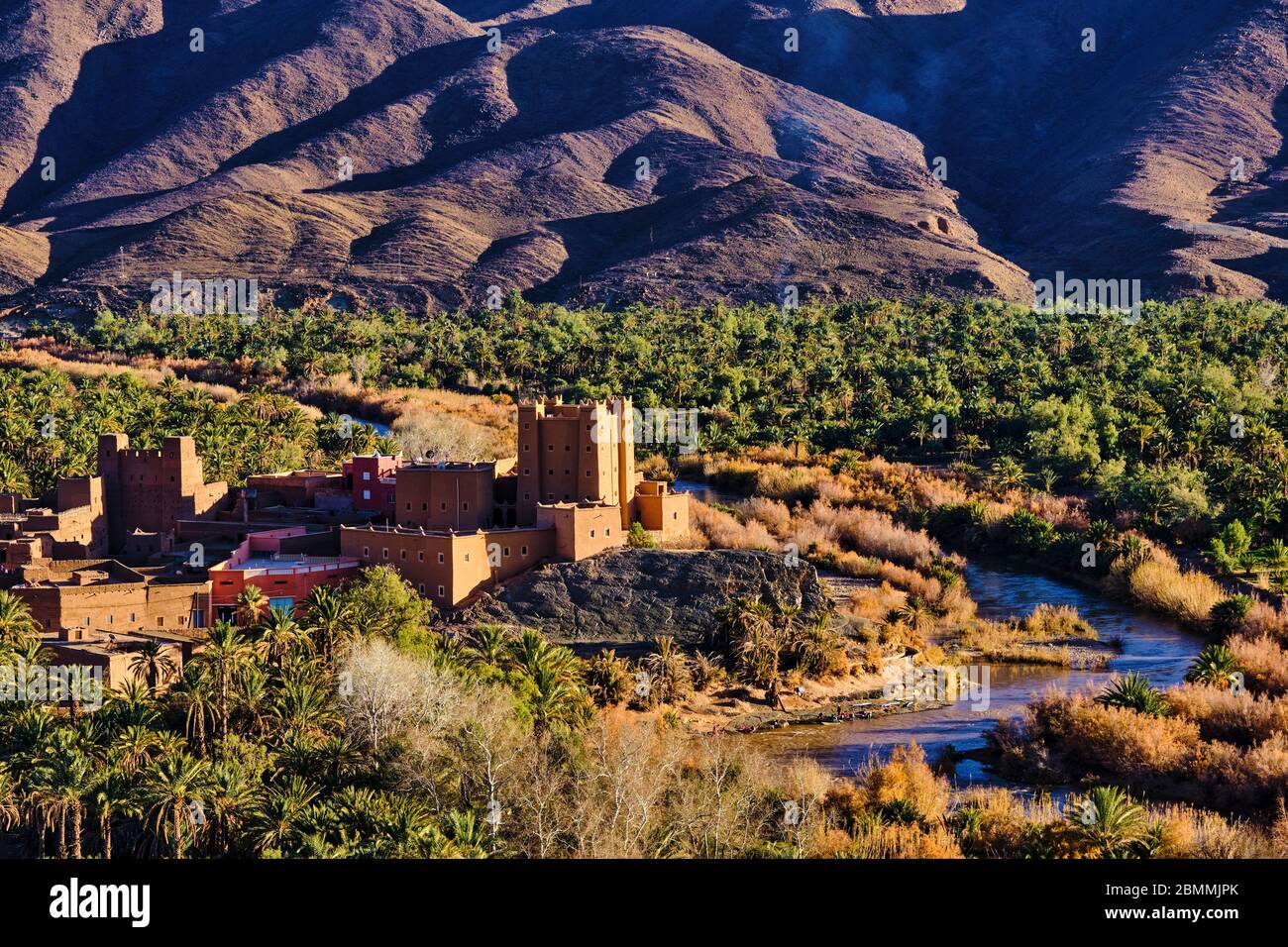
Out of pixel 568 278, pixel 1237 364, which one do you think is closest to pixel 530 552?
pixel 1237 364

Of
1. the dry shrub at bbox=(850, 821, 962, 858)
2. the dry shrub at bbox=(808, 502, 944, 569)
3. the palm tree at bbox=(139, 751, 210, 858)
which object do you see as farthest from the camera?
the dry shrub at bbox=(808, 502, 944, 569)

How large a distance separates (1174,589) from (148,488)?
103 ft

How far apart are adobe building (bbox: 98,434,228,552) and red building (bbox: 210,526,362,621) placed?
5.16 metres

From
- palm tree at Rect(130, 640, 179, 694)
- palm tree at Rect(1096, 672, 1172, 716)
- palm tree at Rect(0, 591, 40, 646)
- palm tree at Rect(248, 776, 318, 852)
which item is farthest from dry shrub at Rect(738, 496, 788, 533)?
Answer: palm tree at Rect(248, 776, 318, 852)

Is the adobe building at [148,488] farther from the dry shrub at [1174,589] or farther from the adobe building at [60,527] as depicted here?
the dry shrub at [1174,589]

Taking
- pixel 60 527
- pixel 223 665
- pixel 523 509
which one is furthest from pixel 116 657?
pixel 523 509

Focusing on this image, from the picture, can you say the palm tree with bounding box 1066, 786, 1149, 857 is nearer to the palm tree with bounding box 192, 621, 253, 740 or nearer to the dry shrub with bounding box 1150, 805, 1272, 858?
the dry shrub with bounding box 1150, 805, 1272, 858

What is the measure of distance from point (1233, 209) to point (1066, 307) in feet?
149

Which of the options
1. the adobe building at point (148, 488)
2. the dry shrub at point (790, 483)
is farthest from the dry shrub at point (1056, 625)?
the adobe building at point (148, 488)

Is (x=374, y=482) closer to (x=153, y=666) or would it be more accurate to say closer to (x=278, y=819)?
(x=153, y=666)

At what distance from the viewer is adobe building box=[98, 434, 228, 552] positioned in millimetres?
45375

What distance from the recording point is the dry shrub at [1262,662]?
3497cm

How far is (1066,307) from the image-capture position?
114 m

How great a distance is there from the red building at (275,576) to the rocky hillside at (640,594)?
12.8ft
